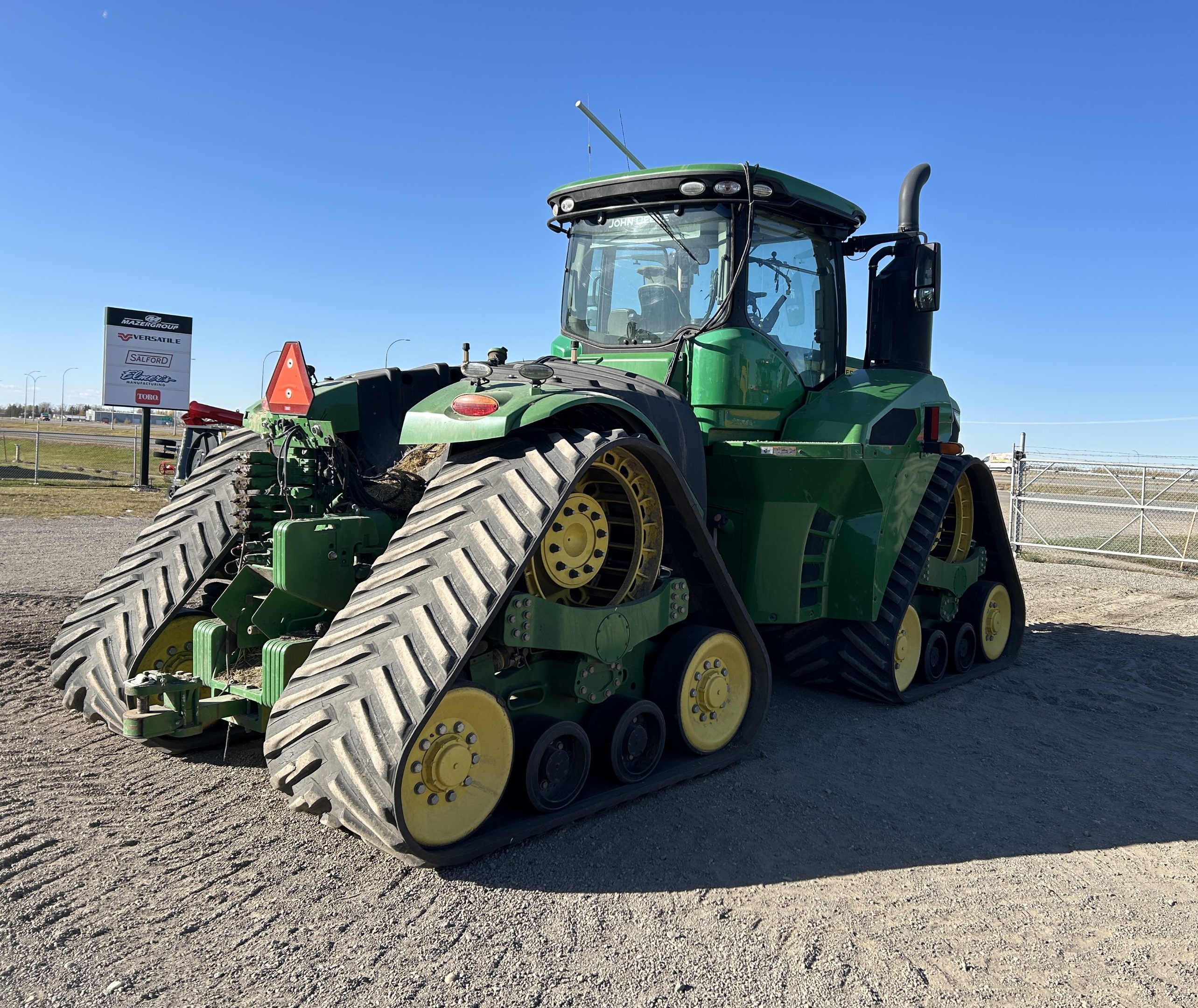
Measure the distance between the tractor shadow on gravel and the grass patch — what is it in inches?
591

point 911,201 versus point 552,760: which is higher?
point 911,201

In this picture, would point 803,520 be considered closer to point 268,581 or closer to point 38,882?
point 268,581

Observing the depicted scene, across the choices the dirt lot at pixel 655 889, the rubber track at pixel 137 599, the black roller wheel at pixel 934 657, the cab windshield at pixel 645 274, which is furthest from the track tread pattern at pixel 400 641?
the black roller wheel at pixel 934 657

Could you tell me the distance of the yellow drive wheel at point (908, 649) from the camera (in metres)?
6.99

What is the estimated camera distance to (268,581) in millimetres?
5117

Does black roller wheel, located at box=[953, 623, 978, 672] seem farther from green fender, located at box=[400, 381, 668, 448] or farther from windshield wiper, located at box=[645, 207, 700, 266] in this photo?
green fender, located at box=[400, 381, 668, 448]

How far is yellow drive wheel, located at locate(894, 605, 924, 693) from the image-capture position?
6992mm

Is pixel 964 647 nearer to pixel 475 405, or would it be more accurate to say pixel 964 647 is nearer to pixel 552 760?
pixel 552 760

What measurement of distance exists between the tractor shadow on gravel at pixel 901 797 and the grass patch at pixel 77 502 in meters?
15.0

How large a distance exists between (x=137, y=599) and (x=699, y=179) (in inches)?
159

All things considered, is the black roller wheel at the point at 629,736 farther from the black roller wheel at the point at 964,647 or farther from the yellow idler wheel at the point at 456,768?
the black roller wheel at the point at 964,647

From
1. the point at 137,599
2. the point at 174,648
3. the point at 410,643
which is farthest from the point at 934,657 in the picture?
the point at 137,599

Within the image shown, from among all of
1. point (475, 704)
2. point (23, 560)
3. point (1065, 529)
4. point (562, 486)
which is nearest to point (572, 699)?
point (475, 704)

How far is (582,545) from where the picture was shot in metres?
4.54
